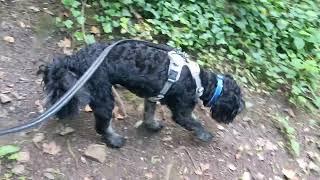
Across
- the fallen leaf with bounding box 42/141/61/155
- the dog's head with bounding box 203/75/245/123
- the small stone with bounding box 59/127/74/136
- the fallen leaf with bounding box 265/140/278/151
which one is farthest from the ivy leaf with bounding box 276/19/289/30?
the fallen leaf with bounding box 42/141/61/155

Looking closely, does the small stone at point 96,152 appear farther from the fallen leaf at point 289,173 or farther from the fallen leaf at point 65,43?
the fallen leaf at point 289,173

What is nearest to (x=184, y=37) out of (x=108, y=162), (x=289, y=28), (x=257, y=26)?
(x=257, y=26)

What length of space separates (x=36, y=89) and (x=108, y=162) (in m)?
1.11

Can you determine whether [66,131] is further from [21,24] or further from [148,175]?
[21,24]

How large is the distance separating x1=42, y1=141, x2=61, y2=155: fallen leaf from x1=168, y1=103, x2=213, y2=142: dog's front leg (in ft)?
3.70

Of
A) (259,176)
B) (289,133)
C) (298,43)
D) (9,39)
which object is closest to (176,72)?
(259,176)

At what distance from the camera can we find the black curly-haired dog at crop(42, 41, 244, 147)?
4051 mm

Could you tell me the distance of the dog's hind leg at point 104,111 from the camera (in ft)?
13.7

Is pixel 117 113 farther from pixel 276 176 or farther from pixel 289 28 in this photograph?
pixel 289 28

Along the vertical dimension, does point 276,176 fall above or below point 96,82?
below

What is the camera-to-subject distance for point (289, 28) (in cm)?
652

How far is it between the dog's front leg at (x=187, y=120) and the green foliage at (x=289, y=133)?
3.53 feet

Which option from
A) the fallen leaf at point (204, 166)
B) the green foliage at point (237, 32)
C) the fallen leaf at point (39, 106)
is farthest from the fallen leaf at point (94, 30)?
the fallen leaf at point (204, 166)

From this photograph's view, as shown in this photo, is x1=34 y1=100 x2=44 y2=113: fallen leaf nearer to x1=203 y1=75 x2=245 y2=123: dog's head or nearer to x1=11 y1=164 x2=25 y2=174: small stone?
x1=11 y1=164 x2=25 y2=174: small stone
